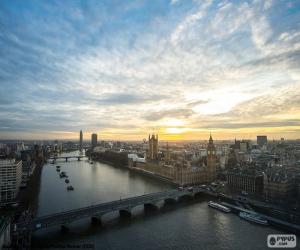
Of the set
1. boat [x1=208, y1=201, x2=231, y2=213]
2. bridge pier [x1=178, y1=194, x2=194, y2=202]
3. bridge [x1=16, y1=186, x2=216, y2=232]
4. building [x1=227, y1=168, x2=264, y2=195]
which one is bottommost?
bridge pier [x1=178, y1=194, x2=194, y2=202]

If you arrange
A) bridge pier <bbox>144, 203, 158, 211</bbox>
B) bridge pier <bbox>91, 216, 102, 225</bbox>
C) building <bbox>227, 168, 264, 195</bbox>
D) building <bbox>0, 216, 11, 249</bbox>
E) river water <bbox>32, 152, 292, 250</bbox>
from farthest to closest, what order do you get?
1. building <bbox>227, 168, 264, 195</bbox>
2. bridge pier <bbox>144, 203, 158, 211</bbox>
3. bridge pier <bbox>91, 216, 102, 225</bbox>
4. river water <bbox>32, 152, 292, 250</bbox>
5. building <bbox>0, 216, 11, 249</bbox>

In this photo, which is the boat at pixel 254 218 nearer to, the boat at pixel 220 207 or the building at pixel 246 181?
the boat at pixel 220 207

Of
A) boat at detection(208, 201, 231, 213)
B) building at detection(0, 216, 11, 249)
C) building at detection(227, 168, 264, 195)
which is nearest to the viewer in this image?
building at detection(0, 216, 11, 249)

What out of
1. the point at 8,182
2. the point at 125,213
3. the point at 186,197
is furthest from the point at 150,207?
the point at 8,182

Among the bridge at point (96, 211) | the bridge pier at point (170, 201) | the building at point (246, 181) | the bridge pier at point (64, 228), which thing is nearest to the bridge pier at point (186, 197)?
the bridge at point (96, 211)

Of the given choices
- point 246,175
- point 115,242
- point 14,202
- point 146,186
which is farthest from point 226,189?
point 14,202

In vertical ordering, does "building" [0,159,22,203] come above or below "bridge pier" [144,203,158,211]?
above

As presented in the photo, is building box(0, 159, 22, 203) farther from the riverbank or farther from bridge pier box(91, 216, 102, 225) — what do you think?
bridge pier box(91, 216, 102, 225)

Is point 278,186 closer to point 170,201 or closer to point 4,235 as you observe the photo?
point 170,201

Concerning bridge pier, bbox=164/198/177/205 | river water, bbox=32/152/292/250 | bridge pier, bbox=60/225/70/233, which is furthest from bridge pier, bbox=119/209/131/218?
bridge pier, bbox=164/198/177/205
